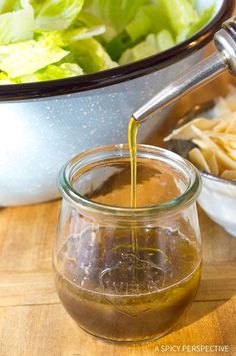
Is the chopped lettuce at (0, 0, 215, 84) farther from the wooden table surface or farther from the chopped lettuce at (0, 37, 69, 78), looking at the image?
the wooden table surface

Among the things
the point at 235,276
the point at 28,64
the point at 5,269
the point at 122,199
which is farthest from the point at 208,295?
the point at 28,64

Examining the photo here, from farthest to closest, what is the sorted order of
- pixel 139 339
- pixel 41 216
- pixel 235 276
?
pixel 41 216
pixel 235 276
pixel 139 339

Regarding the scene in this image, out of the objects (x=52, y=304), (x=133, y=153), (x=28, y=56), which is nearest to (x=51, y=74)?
(x=28, y=56)

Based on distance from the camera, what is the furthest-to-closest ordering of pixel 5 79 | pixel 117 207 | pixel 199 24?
1. pixel 199 24
2. pixel 5 79
3. pixel 117 207

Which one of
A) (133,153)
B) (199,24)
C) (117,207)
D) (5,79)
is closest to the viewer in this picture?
(117,207)

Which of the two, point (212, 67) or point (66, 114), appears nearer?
point (212, 67)

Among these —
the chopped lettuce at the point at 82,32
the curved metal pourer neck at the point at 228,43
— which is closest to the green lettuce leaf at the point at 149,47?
the chopped lettuce at the point at 82,32

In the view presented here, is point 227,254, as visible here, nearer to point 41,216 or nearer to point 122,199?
point 122,199

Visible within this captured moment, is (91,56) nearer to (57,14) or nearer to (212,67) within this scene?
(57,14)
